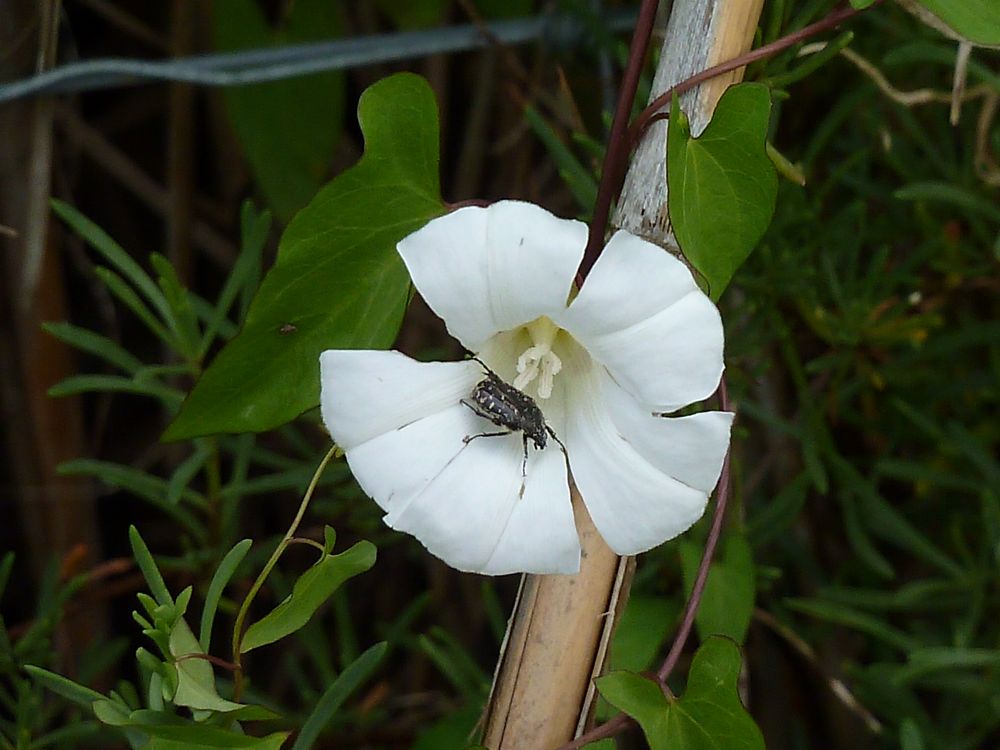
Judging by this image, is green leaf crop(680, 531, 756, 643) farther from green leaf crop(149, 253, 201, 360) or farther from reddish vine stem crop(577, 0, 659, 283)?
green leaf crop(149, 253, 201, 360)

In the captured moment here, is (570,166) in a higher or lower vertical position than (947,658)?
higher

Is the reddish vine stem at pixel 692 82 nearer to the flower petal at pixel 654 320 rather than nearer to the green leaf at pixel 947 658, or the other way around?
the flower petal at pixel 654 320

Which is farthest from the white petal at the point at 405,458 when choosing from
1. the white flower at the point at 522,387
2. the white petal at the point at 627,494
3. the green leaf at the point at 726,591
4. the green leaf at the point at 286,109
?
the green leaf at the point at 286,109

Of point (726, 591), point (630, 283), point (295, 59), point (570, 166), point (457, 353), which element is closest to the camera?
point (630, 283)

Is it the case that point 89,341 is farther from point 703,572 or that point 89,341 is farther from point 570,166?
point 703,572

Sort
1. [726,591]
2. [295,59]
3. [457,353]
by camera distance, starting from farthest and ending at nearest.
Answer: [457,353] < [295,59] < [726,591]

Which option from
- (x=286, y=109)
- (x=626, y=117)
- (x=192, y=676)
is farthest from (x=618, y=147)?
(x=286, y=109)

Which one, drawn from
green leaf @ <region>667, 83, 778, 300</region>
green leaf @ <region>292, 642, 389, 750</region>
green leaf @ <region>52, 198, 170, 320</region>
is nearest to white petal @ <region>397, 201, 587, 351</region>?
green leaf @ <region>667, 83, 778, 300</region>

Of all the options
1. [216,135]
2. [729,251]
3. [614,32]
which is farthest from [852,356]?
[216,135]
